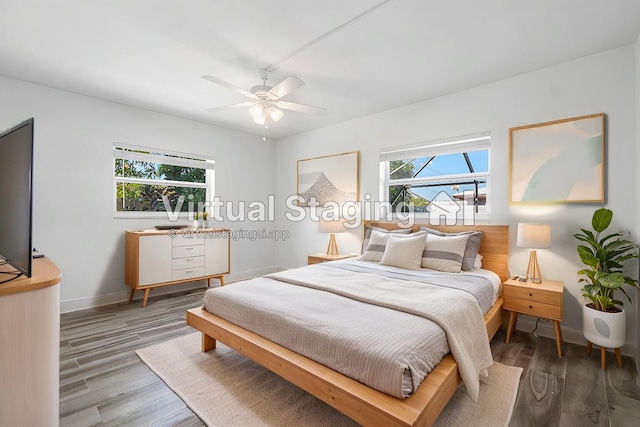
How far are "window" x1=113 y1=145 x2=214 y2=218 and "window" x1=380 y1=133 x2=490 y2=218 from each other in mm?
2835

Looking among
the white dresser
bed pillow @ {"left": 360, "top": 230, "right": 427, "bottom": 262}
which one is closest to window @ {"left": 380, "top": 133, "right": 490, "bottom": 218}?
bed pillow @ {"left": 360, "top": 230, "right": 427, "bottom": 262}

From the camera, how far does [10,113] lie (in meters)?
3.15

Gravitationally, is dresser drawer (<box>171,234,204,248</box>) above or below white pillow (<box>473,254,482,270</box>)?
above

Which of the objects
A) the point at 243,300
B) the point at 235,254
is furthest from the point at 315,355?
the point at 235,254

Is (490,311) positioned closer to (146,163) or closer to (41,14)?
(41,14)

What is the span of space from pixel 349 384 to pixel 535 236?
7.33 ft

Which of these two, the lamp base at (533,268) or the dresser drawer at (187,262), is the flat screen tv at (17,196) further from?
the lamp base at (533,268)

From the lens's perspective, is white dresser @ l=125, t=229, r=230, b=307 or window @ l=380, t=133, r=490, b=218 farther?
white dresser @ l=125, t=229, r=230, b=307

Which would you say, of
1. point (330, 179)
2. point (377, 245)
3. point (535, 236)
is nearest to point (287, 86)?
point (377, 245)

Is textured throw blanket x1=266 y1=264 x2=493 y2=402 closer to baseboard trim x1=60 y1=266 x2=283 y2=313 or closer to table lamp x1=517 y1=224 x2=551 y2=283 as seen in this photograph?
table lamp x1=517 y1=224 x2=551 y2=283

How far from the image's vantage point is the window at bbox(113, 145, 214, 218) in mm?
4000

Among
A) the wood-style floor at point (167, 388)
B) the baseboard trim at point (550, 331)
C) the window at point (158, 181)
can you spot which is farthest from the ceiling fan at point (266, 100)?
the baseboard trim at point (550, 331)

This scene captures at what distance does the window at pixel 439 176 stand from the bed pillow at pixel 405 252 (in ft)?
2.41

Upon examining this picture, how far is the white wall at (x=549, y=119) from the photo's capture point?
256cm
